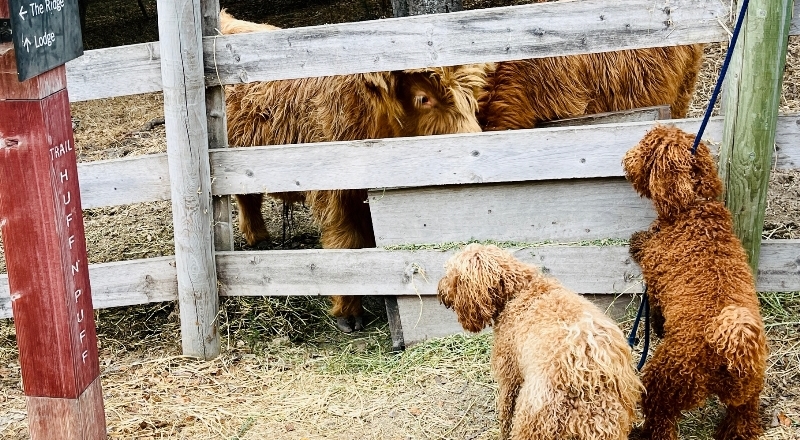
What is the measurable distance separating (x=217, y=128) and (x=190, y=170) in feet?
0.99

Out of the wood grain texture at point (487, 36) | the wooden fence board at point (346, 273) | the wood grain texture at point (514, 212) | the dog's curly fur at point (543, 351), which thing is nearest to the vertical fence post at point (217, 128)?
the wooden fence board at point (346, 273)

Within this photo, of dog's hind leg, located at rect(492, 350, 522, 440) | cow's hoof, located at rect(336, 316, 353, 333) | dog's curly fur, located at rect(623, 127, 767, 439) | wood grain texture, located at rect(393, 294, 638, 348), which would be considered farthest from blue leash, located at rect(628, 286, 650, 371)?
cow's hoof, located at rect(336, 316, 353, 333)

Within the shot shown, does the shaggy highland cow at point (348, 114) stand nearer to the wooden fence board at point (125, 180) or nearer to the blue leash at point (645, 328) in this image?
the wooden fence board at point (125, 180)

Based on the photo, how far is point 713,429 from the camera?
4.05 metres

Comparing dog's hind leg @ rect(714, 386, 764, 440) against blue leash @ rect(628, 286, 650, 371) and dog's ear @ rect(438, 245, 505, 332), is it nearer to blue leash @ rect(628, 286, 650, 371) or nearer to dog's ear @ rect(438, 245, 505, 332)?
blue leash @ rect(628, 286, 650, 371)

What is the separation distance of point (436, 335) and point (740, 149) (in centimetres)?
197

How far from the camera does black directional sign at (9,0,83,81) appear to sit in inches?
117

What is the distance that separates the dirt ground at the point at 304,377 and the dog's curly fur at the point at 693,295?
0.47 m

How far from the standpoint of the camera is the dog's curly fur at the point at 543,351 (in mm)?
3172

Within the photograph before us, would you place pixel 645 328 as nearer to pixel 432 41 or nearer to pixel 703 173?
pixel 703 173

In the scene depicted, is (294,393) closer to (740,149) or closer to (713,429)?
(713,429)

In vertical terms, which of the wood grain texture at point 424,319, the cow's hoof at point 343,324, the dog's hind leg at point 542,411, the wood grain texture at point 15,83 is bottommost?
the cow's hoof at point 343,324

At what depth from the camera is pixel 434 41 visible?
4.38m


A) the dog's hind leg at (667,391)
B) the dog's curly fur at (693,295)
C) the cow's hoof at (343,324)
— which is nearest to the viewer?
the dog's curly fur at (693,295)
